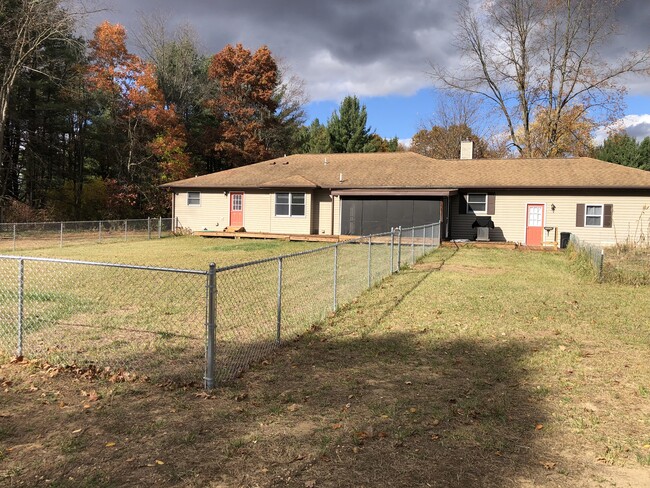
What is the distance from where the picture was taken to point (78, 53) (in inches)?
1288

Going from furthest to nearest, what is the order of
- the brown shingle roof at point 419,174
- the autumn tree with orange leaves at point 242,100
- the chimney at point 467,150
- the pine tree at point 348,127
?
the pine tree at point 348,127
the autumn tree with orange leaves at point 242,100
the chimney at point 467,150
the brown shingle roof at point 419,174

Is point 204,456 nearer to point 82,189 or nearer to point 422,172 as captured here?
point 422,172

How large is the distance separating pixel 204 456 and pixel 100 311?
5211 millimetres

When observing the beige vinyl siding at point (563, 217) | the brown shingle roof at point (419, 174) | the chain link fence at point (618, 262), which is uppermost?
the brown shingle roof at point (419, 174)

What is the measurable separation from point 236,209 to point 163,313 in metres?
19.5

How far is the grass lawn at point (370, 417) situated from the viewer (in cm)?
326

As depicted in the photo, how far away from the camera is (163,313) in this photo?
7.79 metres

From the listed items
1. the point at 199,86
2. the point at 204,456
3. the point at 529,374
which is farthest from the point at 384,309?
the point at 199,86

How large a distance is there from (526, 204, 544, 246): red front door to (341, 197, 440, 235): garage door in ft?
14.5

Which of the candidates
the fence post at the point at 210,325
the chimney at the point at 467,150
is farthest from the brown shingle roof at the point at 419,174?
the fence post at the point at 210,325

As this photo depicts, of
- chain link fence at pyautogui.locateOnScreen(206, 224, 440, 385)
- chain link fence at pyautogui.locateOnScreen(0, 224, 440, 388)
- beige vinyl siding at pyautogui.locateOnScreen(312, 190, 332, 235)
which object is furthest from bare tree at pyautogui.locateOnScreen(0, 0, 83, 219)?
chain link fence at pyautogui.locateOnScreen(206, 224, 440, 385)

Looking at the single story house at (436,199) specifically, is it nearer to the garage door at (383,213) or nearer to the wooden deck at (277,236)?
the garage door at (383,213)

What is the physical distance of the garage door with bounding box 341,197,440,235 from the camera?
888 inches

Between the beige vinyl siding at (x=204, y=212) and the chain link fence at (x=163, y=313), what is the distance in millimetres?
14273
